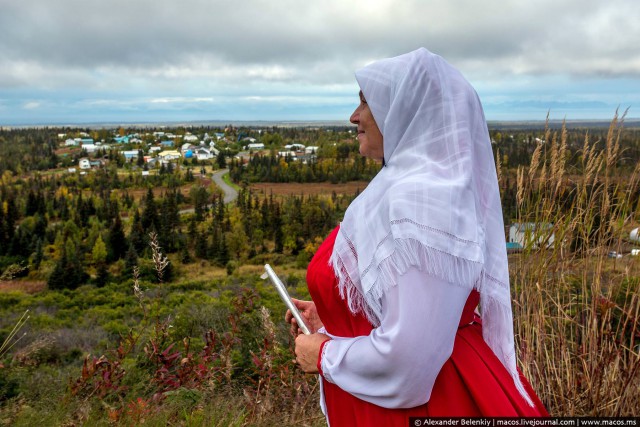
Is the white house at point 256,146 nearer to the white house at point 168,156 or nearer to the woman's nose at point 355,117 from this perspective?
the white house at point 168,156

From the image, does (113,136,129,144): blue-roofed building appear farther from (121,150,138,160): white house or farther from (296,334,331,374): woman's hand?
(296,334,331,374): woman's hand

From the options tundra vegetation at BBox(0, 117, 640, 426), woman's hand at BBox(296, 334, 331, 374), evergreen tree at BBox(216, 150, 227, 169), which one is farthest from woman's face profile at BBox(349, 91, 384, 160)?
evergreen tree at BBox(216, 150, 227, 169)

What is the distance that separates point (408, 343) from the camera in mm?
1074

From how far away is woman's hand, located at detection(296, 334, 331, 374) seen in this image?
4.42 feet

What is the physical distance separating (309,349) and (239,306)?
6.53ft

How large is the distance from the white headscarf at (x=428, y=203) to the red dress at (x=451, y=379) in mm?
55

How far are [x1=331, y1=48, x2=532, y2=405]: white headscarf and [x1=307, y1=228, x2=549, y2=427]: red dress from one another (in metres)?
0.06

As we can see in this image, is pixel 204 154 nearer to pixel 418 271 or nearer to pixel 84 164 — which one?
pixel 84 164

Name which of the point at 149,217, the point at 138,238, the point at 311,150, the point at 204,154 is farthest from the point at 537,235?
the point at 204,154

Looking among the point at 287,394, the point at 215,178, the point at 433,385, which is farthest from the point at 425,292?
the point at 215,178

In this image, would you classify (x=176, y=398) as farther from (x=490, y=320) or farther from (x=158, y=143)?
(x=158, y=143)

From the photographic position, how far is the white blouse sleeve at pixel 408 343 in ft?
3.49

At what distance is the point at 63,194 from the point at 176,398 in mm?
53219

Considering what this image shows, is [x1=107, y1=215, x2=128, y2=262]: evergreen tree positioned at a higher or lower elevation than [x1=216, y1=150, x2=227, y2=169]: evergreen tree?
lower
